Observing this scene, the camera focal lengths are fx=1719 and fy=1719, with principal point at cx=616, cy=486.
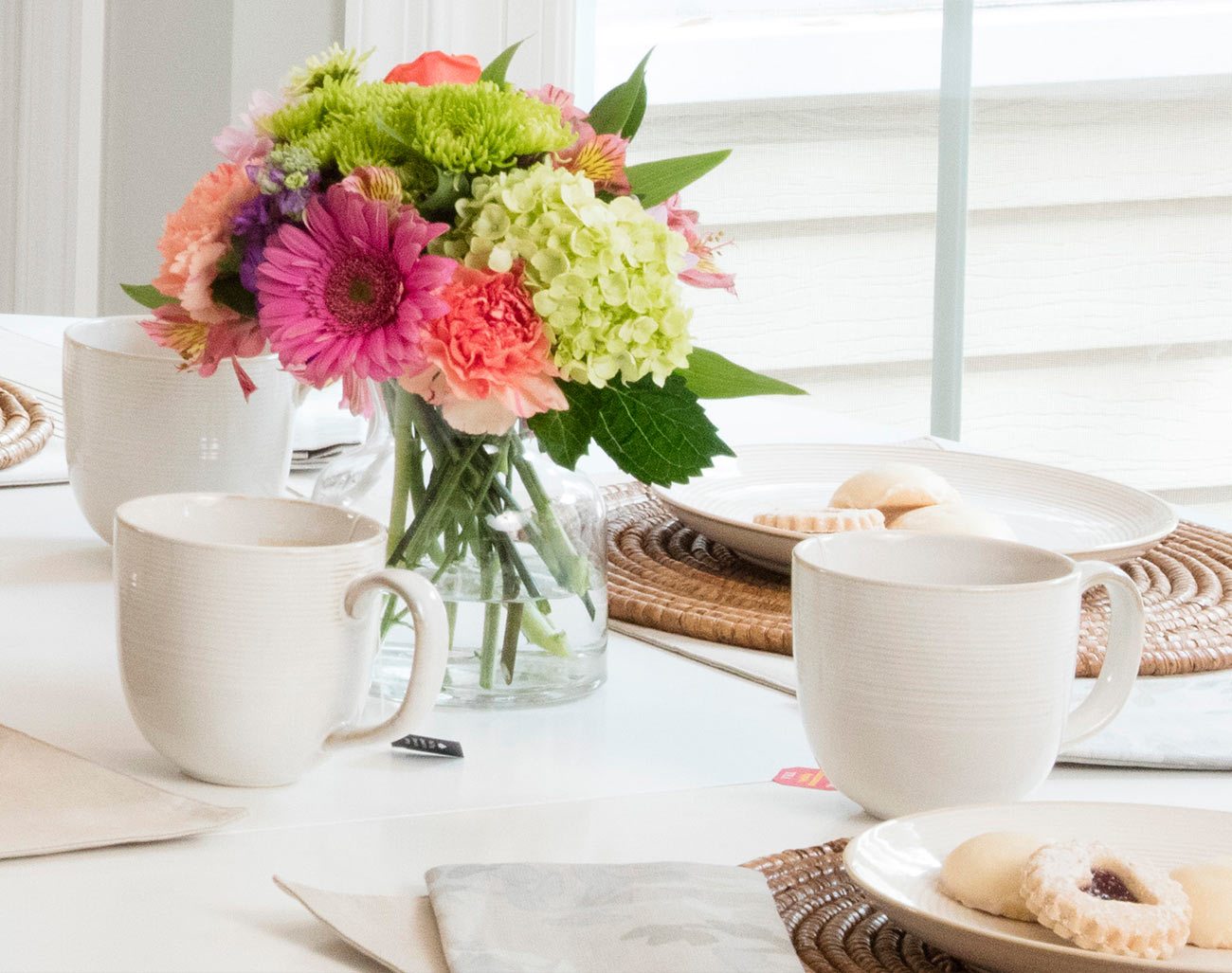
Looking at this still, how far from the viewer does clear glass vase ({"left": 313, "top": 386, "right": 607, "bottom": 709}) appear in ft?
2.72

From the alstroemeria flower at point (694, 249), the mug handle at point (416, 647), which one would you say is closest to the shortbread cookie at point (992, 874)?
the mug handle at point (416, 647)

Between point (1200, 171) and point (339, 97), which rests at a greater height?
point (1200, 171)

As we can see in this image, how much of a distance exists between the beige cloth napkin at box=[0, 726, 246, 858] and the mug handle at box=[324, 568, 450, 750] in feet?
0.22

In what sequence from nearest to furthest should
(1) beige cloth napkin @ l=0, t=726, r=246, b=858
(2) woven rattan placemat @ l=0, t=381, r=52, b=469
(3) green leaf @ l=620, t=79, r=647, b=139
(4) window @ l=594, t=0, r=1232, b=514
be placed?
(1) beige cloth napkin @ l=0, t=726, r=246, b=858 < (3) green leaf @ l=620, t=79, r=647, b=139 < (2) woven rattan placemat @ l=0, t=381, r=52, b=469 < (4) window @ l=594, t=0, r=1232, b=514

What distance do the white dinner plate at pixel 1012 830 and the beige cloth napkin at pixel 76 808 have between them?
26cm

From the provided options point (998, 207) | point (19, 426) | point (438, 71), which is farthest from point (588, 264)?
point (998, 207)

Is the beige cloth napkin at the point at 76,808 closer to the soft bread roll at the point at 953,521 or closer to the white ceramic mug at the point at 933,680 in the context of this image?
the white ceramic mug at the point at 933,680

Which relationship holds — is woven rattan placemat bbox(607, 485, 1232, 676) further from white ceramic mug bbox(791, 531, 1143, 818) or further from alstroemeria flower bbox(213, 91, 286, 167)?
alstroemeria flower bbox(213, 91, 286, 167)

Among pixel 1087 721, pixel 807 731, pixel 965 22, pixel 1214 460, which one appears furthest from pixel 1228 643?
pixel 1214 460

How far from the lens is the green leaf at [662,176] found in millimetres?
848

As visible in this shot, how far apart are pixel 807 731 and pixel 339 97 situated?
0.36 m

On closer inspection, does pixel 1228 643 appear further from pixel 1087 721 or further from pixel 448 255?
pixel 448 255

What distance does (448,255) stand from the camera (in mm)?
781

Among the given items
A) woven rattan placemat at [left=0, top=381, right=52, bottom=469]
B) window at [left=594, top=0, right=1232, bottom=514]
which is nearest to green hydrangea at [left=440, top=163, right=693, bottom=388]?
woven rattan placemat at [left=0, top=381, right=52, bottom=469]
